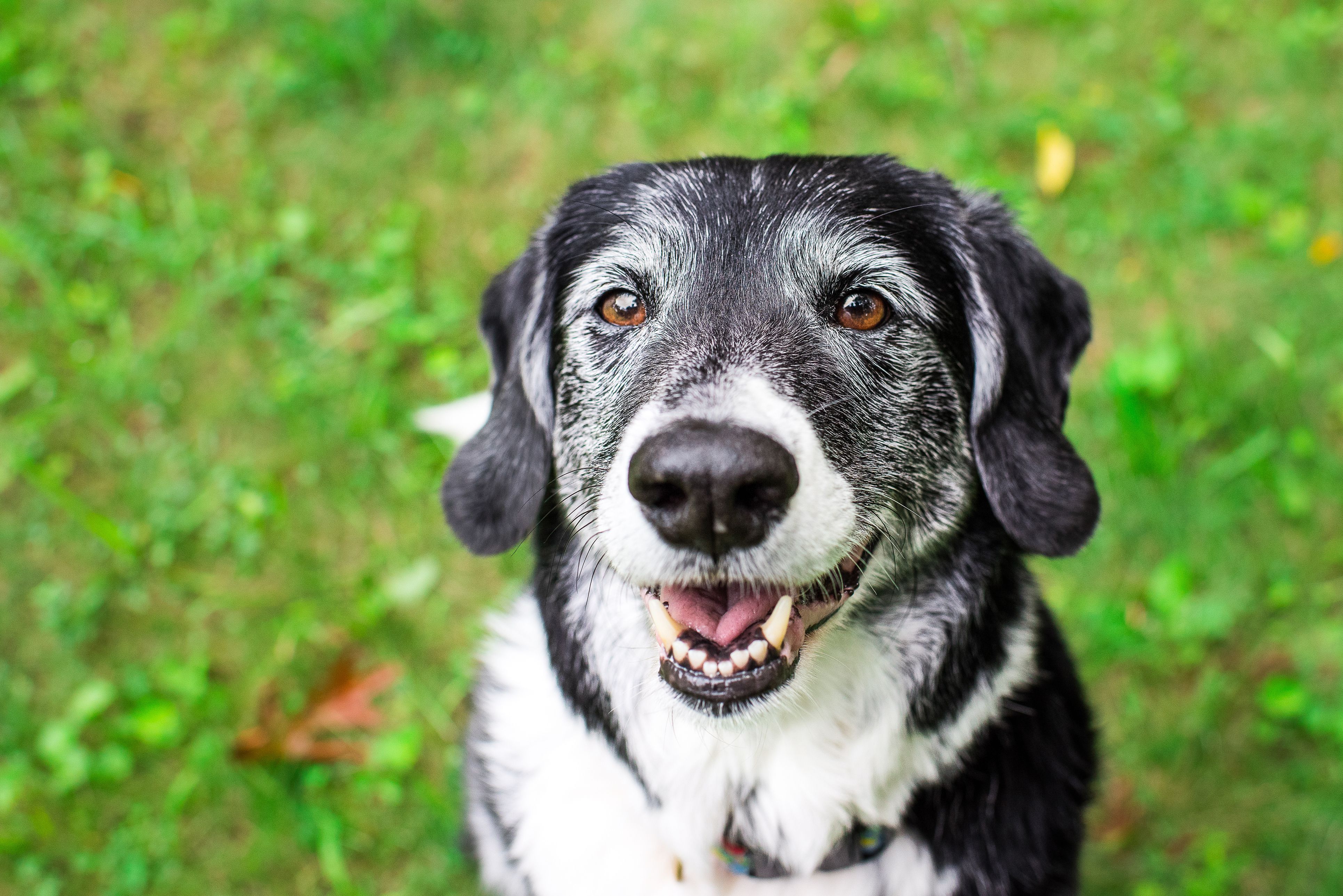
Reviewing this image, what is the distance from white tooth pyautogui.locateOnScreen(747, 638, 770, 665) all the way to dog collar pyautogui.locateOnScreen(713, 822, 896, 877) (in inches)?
22.7

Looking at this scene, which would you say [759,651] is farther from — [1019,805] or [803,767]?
[1019,805]


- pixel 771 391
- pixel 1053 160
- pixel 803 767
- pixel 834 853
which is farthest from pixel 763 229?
pixel 1053 160

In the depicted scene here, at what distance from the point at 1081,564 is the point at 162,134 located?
4.72 metres

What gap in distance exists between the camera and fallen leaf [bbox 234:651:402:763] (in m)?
3.67

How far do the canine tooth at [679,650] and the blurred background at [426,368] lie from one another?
6.50ft

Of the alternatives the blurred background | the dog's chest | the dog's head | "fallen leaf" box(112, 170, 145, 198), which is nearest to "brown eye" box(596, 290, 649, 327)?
the dog's head

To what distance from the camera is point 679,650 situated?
6.79ft

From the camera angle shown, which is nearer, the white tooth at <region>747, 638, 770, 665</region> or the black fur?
the white tooth at <region>747, 638, 770, 665</region>

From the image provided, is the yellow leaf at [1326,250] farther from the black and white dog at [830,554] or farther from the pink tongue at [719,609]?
the pink tongue at [719,609]

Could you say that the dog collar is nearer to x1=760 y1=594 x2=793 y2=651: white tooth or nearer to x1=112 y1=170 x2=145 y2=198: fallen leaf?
x1=760 y1=594 x2=793 y2=651: white tooth

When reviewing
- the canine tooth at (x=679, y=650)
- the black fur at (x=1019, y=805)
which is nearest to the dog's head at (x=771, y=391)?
the canine tooth at (x=679, y=650)

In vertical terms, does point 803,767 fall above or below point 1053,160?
below

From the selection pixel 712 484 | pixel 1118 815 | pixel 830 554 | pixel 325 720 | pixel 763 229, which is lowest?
pixel 325 720

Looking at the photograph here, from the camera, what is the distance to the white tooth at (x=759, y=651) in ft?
6.71
